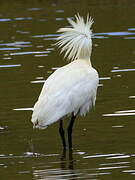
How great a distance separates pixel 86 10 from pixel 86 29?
61.7 ft

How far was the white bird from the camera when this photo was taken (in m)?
12.4

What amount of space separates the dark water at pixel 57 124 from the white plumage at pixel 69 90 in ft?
1.89

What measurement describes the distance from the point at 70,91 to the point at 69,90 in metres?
0.02

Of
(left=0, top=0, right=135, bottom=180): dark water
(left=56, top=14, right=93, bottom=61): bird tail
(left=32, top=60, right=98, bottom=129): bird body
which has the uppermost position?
(left=56, top=14, right=93, bottom=61): bird tail

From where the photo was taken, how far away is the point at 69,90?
41.5ft

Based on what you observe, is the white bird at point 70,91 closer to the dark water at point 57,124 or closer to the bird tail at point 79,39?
the bird tail at point 79,39

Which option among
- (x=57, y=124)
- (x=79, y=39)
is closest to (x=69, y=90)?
(x=79, y=39)

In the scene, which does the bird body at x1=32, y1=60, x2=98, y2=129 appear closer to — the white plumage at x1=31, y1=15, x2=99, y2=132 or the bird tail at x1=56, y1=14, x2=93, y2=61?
the white plumage at x1=31, y1=15, x2=99, y2=132

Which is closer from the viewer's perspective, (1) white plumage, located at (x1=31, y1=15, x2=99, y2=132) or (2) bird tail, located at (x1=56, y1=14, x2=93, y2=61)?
(1) white plumage, located at (x1=31, y1=15, x2=99, y2=132)

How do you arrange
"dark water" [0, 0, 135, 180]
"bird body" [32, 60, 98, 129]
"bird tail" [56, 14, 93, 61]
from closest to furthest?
"dark water" [0, 0, 135, 180] < "bird body" [32, 60, 98, 129] < "bird tail" [56, 14, 93, 61]

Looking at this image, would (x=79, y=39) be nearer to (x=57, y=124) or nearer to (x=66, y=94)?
(x=66, y=94)

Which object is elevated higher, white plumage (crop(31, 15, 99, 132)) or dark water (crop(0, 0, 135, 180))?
white plumage (crop(31, 15, 99, 132))

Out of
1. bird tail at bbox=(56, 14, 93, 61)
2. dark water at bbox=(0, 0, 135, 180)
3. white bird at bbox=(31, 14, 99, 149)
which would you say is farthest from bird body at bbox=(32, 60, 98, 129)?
dark water at bbox=(0, 0, 135, 180)

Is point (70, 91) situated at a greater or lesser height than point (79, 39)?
lesser
